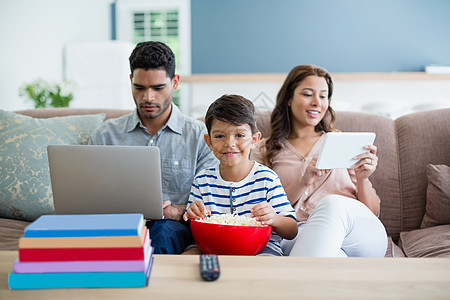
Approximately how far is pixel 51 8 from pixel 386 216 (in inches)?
166

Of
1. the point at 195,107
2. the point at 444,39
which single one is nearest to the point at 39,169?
the point at 195,107

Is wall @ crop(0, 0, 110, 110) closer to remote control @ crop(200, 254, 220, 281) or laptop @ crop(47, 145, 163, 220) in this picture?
laptop @ crop(47, 145, 163, 220)

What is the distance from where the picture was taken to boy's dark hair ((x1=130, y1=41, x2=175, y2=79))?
5.46 feet

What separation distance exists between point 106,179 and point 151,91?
63 centimetres

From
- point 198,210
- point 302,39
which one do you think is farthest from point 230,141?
point 302,39

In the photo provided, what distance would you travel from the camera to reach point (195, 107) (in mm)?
4398

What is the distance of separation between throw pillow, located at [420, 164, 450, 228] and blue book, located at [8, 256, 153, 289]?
1.36 meters

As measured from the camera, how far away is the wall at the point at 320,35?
17.3 feet

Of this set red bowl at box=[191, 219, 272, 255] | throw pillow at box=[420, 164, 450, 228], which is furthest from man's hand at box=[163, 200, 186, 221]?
throw pillow at box=[420, 164, 450, 228]

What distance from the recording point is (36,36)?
13.9 feet

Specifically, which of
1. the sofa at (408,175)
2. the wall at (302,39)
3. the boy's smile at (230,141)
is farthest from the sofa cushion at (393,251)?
the wall at (302,39)

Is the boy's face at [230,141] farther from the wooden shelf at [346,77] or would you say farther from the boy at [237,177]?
the wooden shelf at [346,77]

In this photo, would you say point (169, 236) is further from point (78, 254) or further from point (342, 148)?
point (342, 148)

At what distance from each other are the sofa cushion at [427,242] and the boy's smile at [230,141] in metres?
0.75
